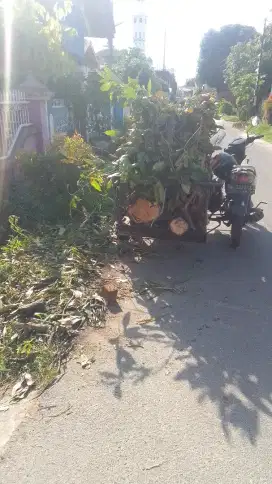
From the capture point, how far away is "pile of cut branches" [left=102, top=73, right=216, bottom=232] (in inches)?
174

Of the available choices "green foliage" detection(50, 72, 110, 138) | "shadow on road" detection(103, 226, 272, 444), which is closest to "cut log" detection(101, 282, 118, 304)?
"shadow on road" detection(103, 226, 272, 444)

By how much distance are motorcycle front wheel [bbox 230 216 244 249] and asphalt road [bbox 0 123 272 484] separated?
1.33m

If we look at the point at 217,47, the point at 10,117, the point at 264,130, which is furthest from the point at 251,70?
the point at 10,117

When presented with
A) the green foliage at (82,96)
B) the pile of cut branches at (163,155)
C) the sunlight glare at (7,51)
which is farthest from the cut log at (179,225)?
the green foliage at (82,96)

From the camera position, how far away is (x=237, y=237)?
5.23 metres

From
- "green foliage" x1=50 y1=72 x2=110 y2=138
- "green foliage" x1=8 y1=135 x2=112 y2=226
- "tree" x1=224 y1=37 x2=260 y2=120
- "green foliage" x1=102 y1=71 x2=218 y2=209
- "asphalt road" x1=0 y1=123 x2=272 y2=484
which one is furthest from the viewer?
"tree" x1=224 y1=37 x2=260 y2=120

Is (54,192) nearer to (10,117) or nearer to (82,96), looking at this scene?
(10,117)

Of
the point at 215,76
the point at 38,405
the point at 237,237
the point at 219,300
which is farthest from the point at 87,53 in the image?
the point at 215,76

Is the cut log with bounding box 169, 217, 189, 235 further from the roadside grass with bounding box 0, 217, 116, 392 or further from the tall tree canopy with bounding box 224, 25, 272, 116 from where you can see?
the tall tree canopy with bounding box 224, 25, 272, 116

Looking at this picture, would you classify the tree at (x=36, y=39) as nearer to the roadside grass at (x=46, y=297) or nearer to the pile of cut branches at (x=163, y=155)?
the pile of cut branches at (x=163, y=155)

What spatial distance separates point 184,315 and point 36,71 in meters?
4.83

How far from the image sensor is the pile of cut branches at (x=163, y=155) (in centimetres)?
441

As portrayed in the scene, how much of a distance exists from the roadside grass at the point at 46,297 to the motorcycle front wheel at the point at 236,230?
1.56 metres

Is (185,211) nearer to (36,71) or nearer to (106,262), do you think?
(106,262)
